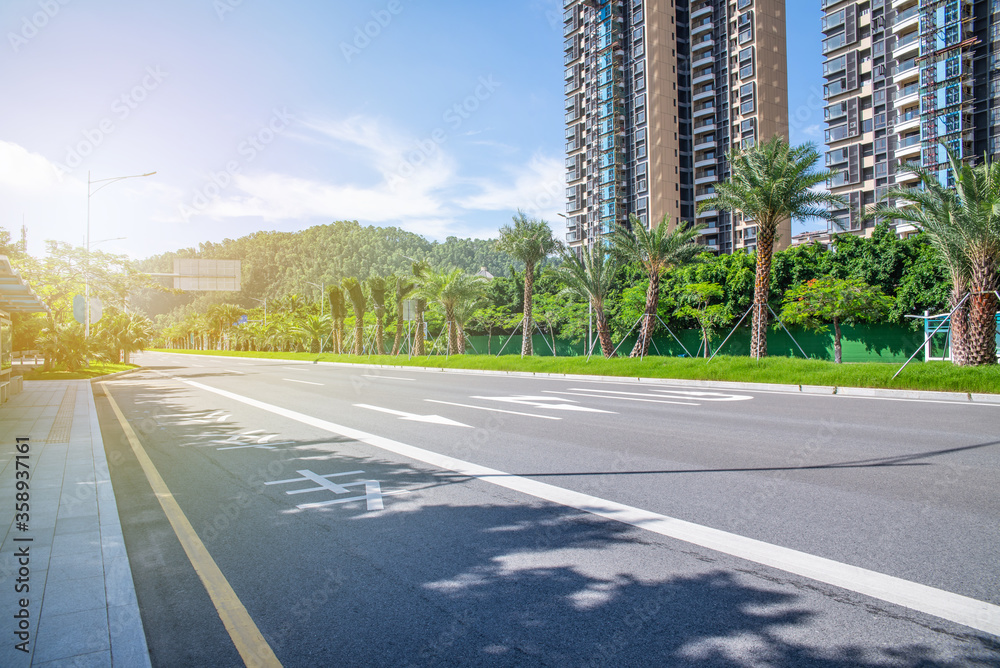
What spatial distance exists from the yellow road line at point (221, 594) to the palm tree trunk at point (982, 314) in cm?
2052

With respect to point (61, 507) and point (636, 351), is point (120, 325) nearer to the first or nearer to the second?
point (636, 351)

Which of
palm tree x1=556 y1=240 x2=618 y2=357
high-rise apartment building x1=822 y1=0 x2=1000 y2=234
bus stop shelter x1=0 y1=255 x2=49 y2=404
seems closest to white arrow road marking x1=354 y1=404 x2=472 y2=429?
bus stop shelter x1=0 y1=255 x2=49 y2=404

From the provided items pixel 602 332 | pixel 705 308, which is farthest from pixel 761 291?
pixel 705 308

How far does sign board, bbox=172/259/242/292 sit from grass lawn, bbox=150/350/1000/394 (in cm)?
1588

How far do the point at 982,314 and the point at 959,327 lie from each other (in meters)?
0.77

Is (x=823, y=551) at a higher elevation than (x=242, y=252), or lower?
lower

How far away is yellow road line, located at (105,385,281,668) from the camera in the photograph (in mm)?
3109

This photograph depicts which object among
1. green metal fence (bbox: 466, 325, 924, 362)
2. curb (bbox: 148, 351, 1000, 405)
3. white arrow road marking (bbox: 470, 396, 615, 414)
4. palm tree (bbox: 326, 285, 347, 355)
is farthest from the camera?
palm tree (bbox: 326, 285, 347, 355)

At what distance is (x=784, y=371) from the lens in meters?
19.0

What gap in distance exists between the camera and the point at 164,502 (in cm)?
602

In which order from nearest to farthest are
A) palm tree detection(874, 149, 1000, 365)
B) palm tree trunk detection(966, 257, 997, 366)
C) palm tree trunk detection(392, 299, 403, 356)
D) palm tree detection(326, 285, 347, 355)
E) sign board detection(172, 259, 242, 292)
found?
palm tree detection(874, 149, 1000, 365) < palm tree trunk detection(966, 257, 997, 366) < sign board detection(172, 259, 242, 292) < palm tree trunk detection(392, 299, 403, 356) < palm tree detection(326, 285, 347, 355)

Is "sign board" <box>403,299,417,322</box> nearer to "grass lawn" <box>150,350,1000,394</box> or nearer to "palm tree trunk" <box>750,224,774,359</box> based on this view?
"grass lawn" <box>150,350,1000,394</box>

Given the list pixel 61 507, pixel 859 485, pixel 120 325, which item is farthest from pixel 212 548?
pixel 120 325

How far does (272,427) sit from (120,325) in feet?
114
